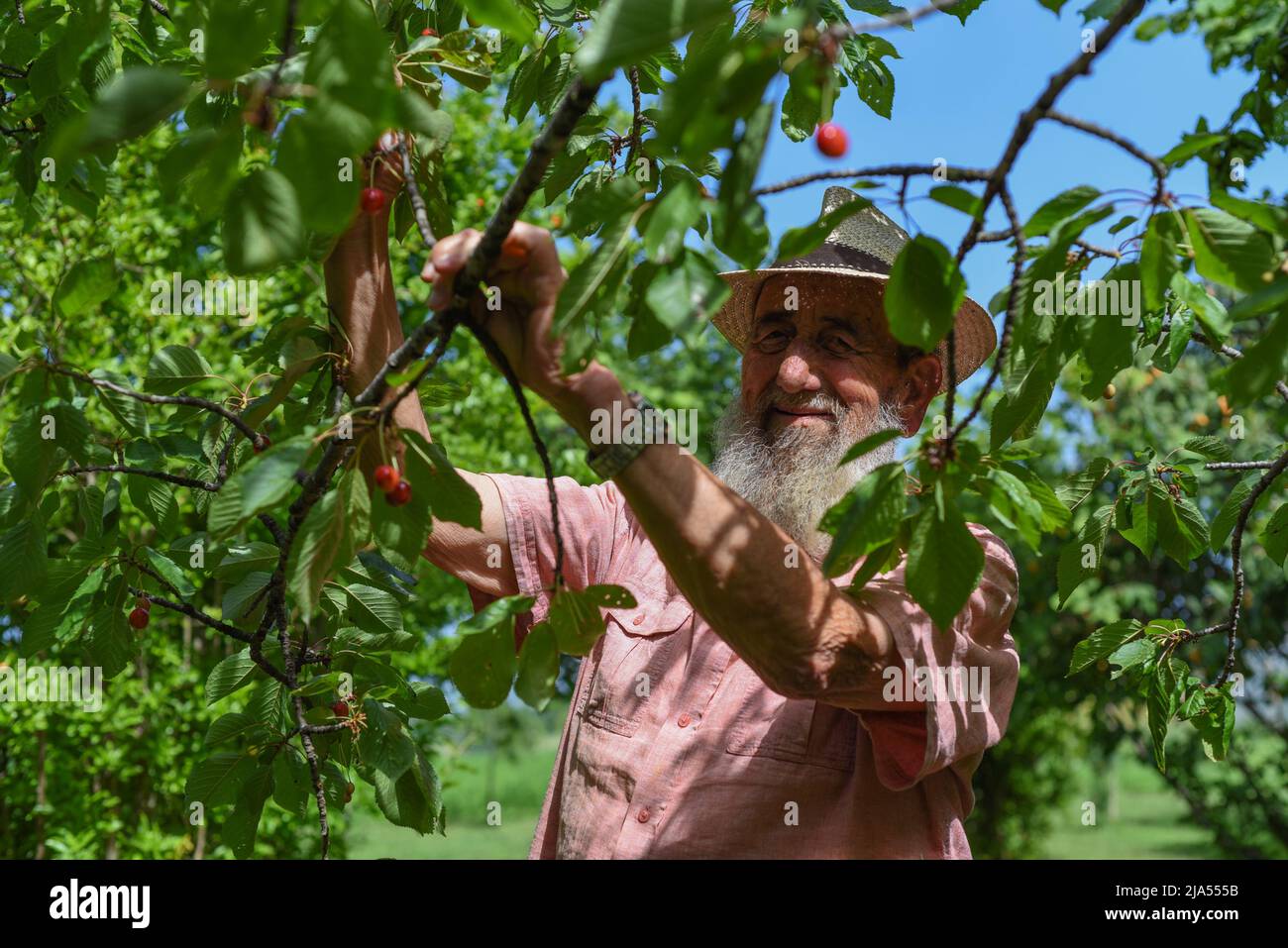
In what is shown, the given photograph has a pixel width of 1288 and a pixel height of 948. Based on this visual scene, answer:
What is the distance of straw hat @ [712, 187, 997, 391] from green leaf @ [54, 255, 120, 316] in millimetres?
1148

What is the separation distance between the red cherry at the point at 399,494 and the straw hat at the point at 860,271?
1.02m

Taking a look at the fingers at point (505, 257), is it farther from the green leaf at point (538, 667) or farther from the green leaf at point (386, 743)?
the green leaf at point (386, 743)

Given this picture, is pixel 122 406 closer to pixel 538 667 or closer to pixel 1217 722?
pixel 538 667

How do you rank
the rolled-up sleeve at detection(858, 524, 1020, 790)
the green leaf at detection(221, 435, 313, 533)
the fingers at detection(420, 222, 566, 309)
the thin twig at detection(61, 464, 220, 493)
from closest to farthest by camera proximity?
the green leaf at detection(221, 435, 313, 533)
the fingers at detection(420, 222, 566, 309)
the rolled-up sleeve at detection(858, 524, 1020, 790)
the thin twig at detection(61, 464, 220, 493)

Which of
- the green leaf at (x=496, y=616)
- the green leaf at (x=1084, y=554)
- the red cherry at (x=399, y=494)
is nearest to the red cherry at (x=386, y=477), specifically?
the red cherry at (x=399, y=494)

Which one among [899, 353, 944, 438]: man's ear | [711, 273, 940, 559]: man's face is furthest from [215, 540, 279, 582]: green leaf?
[899, 353, 944, 438]: man's ear

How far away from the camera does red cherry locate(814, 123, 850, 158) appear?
4.77ft

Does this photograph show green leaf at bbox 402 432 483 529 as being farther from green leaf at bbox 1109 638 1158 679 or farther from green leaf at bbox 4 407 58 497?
green leaf at bbox 1109 638 1158 679

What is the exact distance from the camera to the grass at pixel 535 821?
39.4 ft

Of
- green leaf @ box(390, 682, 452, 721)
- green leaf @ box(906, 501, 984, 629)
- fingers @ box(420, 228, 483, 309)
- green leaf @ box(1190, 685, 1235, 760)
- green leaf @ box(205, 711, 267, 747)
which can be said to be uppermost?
fingers @ box(420, 228, 483, 309)
